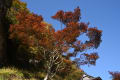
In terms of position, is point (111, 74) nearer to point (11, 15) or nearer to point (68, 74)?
point (68, 74)

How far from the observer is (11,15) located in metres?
24.7

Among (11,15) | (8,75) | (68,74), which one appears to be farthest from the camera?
(68,74)

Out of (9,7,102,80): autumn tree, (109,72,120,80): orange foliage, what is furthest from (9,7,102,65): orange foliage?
(109,72,120,80): orange foliage

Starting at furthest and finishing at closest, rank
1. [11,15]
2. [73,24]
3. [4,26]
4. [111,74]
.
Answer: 1. [111,74]
2. [11,15]
3. [4,26]
4. [73,24]

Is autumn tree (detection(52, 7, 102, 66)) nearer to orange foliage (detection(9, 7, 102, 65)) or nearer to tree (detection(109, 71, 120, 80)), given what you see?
orange foliage (detection(9, 7, 102, 65))

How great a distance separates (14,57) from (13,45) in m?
1.35

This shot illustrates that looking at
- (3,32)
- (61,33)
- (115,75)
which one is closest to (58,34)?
(61,33)

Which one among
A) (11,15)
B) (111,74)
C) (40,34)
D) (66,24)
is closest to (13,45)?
(11,15)

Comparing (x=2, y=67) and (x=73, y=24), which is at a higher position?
(x=73, y=24)

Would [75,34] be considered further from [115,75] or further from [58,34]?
[115,75]

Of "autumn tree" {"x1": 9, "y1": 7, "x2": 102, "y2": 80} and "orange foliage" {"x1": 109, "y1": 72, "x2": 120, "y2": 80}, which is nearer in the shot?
"autumn tree" {"x1": 9, "y1": 7, "x2": 102, "y2": 80}

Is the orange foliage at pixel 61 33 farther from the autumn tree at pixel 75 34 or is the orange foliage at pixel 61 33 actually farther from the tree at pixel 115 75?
the tree at pixel 115 75

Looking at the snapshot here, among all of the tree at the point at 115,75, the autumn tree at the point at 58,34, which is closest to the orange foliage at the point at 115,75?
the tree at the point at 115,75

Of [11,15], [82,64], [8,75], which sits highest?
[11,15]
